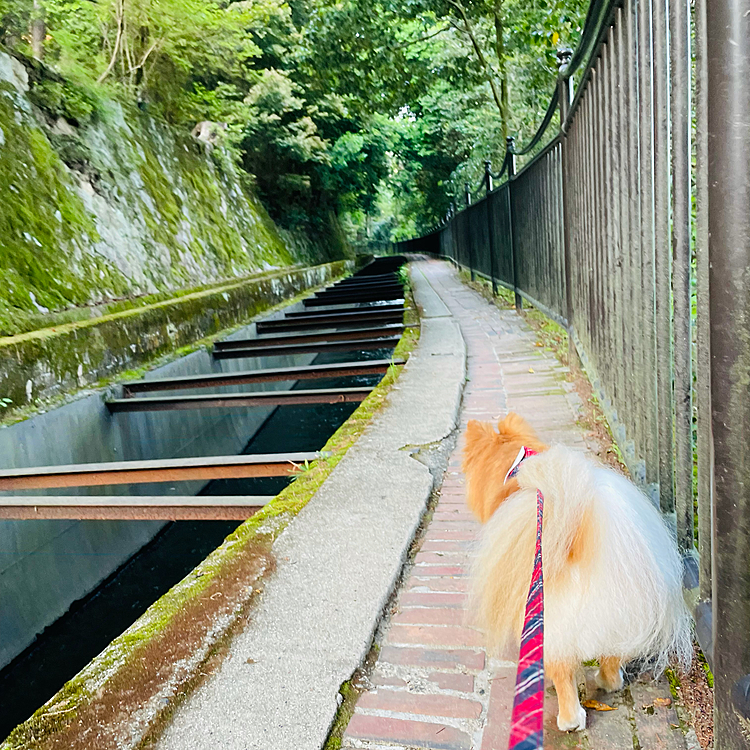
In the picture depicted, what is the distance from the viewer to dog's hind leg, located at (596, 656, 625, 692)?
5.39 ft

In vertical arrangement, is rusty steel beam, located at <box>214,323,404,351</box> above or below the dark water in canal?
above

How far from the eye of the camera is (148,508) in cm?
314

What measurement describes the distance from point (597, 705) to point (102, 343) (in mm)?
5048

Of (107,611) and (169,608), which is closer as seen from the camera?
(169,608)

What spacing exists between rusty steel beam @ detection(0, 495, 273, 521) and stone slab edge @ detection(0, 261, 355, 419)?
1239mm

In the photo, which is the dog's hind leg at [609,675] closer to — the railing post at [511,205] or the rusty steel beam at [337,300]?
the railing post at [511,205]

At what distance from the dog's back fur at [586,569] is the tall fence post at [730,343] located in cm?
29

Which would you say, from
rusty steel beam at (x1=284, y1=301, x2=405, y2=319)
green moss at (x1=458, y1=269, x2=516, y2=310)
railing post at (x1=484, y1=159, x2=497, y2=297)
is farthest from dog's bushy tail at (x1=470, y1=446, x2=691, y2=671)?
railing post at (x1=484, y1=159, x2=497, y2=297)

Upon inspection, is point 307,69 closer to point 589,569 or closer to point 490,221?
point 490,221

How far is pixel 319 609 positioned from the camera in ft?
6.88

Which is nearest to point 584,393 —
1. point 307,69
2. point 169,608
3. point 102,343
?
point 169,608

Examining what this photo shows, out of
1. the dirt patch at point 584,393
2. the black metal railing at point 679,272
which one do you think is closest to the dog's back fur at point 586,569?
the black metal railing at point 679,272

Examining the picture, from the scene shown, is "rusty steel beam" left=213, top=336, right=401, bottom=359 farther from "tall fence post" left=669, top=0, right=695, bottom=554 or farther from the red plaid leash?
the red plaid leash

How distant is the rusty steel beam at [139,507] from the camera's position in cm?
303
